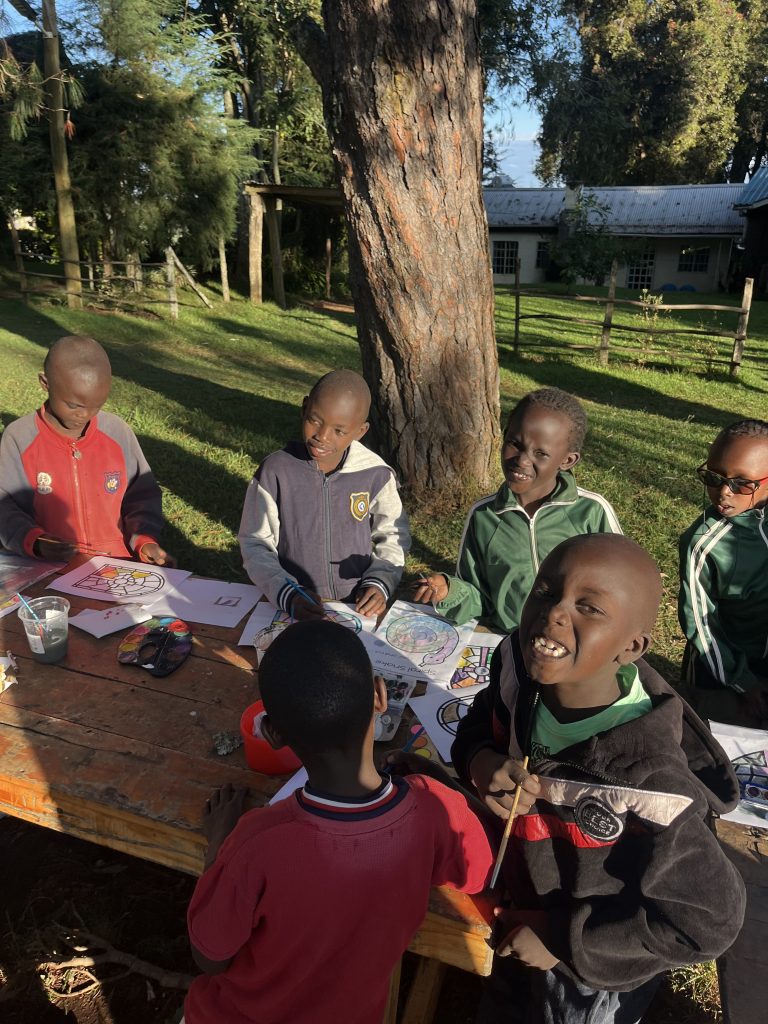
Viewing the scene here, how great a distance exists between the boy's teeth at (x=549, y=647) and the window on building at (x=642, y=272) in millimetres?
28956

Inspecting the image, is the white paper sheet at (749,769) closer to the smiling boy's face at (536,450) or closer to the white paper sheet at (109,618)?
the smiling boy's face at (536,450)

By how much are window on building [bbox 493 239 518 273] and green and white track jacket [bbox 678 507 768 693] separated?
91.2ft

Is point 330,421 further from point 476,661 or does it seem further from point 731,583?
point 731,583

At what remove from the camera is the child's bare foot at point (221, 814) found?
4.91 feet

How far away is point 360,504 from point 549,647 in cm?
159

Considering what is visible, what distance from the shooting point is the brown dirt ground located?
6.86 ft

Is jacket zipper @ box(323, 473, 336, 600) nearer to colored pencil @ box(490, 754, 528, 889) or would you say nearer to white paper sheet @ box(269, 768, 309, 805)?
white paper sheet @ box(269, 768, 309, 805)

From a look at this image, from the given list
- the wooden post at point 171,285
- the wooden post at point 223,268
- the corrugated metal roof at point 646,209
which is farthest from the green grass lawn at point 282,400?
the corrugated metal roof at point 646,209

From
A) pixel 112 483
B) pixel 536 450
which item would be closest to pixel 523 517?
pixel 536 450

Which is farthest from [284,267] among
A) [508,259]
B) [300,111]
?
[508,259]

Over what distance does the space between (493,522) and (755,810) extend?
4.15 feet

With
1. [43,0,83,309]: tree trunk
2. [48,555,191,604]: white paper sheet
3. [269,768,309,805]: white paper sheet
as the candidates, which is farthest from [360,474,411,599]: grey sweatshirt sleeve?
[43,0,83,309]: tree trunk

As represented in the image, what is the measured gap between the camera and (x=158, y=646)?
221cm

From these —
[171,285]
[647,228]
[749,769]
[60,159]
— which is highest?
[60,159]
